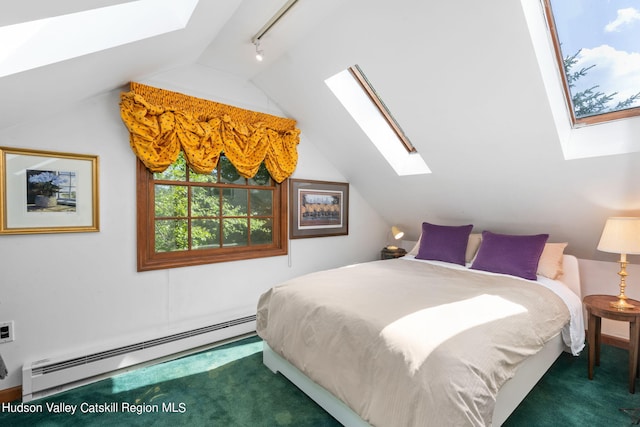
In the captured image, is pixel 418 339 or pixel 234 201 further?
pixel 234 201

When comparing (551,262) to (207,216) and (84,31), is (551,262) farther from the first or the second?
(84,31)

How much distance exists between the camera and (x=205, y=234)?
2758 millimetres

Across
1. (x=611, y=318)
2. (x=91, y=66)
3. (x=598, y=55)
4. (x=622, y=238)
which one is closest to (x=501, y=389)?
(x=611, y=318)

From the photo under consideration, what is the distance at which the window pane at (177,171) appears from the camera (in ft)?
8.30

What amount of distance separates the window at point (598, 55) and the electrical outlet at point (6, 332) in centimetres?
378

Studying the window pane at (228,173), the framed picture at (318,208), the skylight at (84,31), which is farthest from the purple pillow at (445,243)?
the skylight at (84,31)

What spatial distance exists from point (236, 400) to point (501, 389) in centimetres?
149

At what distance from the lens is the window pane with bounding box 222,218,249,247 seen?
288 cm

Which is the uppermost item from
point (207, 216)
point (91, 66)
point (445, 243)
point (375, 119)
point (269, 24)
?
point (269, 24)

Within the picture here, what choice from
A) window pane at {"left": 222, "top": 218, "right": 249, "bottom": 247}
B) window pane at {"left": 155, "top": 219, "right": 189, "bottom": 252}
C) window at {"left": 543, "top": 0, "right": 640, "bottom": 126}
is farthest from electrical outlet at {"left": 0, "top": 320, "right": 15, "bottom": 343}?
window at {"left": 543, "top": 0, "right": 640, "bottom": 126}

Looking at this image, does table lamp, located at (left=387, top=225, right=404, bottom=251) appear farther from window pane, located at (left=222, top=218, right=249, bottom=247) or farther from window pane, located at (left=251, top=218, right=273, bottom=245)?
window pane, located at (left=222, top=218, right=249, bottom=247)

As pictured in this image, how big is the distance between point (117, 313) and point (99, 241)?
1.84ft

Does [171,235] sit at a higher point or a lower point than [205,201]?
lower

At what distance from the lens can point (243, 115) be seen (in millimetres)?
2803
